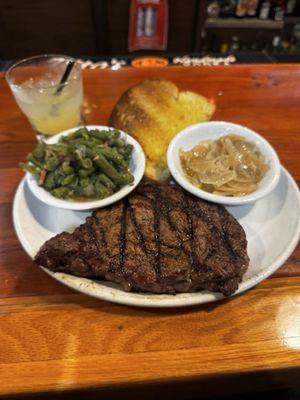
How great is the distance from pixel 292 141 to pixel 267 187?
0.96m

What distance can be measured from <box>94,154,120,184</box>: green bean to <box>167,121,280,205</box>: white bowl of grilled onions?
37cm

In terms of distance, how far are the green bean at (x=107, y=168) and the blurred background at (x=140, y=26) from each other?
14.8 ft

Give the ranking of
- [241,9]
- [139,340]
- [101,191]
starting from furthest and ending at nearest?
[241,9] → [101,191] → [139,340]

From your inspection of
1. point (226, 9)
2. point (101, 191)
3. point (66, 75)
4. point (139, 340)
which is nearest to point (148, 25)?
point (226, 9)

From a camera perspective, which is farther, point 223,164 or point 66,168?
point 223,164

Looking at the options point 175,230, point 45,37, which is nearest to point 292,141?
point 175,230

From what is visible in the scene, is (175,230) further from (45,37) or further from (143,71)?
(45,37)

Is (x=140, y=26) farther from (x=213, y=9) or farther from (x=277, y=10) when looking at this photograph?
(x=277, y=10)

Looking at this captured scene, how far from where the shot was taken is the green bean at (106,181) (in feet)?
6.73

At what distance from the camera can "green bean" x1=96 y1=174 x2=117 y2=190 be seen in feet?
6.73

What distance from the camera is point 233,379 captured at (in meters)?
1.64

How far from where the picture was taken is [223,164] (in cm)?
223

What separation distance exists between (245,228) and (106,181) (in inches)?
37.1

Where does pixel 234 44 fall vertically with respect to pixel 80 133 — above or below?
below
